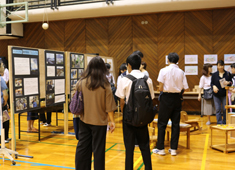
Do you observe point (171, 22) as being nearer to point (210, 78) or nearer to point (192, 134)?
point (210, 78)

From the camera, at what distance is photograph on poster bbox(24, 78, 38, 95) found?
192 inches

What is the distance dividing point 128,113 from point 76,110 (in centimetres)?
60

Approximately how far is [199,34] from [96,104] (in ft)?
22.9

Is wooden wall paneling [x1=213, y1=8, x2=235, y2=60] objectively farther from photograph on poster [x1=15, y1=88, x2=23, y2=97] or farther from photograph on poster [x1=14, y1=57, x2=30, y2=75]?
photograph on poster [x1=15, y1=88, x2=23, y2=97]

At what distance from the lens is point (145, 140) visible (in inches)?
122

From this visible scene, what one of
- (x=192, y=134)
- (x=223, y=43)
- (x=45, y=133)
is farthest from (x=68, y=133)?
(x=223, y=43)

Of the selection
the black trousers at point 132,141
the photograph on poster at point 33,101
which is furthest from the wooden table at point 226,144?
the photograph on poster at point 33,101

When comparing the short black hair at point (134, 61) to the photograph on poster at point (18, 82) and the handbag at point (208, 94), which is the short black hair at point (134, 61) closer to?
the photograph on poster at point (18, 82)

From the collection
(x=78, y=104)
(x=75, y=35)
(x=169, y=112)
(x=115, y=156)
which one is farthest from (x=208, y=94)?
(x=75, y=35)

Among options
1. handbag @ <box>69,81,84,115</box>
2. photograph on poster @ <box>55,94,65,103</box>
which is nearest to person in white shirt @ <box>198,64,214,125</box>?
photograph on poster @ <box>55,94,65,103</box>

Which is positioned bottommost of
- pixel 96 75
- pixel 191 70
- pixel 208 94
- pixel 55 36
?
pixel 208 94

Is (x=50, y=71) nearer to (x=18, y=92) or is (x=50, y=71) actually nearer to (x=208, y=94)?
(x=18, y=92)

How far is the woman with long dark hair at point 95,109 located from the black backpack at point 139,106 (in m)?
0.21

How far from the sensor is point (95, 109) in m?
2.89
